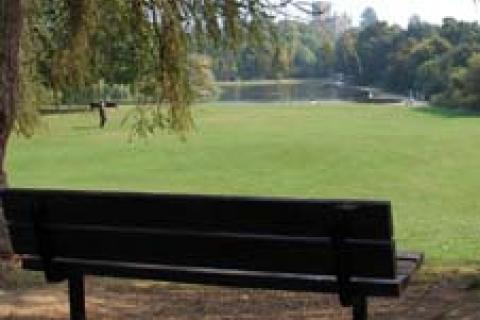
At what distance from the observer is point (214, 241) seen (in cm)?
473

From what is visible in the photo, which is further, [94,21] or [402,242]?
[402,242]

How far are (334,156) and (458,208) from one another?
1332 centimetres

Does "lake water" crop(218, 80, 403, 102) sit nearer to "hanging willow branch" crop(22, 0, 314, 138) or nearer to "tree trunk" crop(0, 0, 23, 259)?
"hanging willow branch" crop(22, 0, 314, 138)

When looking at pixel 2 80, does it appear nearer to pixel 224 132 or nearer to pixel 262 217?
pixel 262 217

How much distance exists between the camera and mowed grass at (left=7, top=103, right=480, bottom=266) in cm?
2248

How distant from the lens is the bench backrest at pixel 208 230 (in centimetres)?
439

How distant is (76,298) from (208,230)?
1.07 metres

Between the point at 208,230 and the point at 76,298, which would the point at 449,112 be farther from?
the point at 208,230

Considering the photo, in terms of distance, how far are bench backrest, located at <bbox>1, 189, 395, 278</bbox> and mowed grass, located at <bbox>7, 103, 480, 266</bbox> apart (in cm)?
695

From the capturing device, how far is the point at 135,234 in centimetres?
494

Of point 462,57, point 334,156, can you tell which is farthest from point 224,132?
point 462,57

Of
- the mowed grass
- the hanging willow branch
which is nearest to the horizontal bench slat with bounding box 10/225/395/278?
the hanging willow branch

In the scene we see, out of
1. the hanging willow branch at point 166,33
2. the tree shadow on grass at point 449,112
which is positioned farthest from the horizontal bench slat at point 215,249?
the tree shadow on grass at point 449,112

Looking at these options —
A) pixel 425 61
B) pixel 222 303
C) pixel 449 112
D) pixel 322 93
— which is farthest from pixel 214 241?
pixel 322 93
